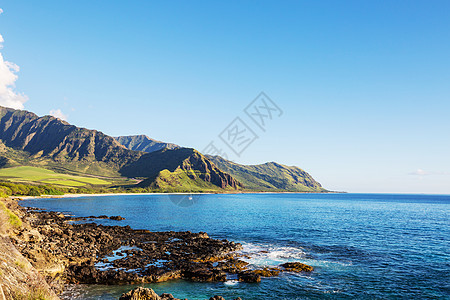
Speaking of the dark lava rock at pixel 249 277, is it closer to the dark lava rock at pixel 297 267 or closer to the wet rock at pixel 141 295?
the dark lava rock at pixel 297 267

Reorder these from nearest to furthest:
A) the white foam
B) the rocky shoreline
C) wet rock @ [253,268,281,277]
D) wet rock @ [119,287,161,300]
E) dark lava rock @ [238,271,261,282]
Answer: wet rock @ [119,287,161,300], the rocky shoreline, dark lava rock @ [238,271,261,282], wet rock @ [253,268,281,277], the white foam

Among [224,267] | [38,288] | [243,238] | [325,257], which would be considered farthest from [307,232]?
[38,288]

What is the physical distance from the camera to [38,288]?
16.8 metres

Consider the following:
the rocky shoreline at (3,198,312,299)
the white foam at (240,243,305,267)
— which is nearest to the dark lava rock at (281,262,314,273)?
the rocky shoreline at (3,198,312,299)

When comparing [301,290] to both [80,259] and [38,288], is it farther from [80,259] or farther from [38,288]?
[80,259]

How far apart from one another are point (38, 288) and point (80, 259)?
85.6 feet

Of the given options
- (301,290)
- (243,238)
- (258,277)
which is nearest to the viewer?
(301,290)

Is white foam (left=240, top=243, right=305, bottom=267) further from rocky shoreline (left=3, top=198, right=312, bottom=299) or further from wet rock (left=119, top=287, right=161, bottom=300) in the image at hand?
wet rock (left=119, top=287, right=161, bottom=300)

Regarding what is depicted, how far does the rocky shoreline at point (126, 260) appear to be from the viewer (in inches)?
1331

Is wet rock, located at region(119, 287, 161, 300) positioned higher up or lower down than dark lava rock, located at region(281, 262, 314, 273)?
higher up

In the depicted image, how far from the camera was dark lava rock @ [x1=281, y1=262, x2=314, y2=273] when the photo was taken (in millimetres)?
38656

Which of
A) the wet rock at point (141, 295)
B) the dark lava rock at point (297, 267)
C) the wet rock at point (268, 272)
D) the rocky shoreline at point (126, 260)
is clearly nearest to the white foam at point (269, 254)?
the dark lava rock at point (297, 267)

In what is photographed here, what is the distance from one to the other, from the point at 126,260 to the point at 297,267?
26.8 meters

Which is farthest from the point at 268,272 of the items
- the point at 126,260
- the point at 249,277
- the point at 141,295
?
the point at 126,260
